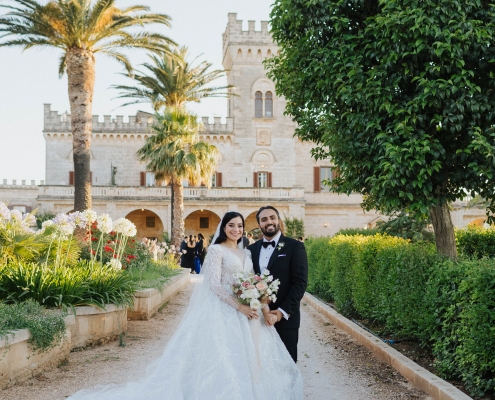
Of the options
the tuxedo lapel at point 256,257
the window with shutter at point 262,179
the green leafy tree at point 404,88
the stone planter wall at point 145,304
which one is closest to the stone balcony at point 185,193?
the window with shutter at point 262,179

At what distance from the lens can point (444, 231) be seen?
8.48m

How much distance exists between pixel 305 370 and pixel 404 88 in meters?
3.72

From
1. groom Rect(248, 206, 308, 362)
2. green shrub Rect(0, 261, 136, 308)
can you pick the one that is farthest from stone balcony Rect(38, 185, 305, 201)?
groom Rect(248, 206, 308, 362)

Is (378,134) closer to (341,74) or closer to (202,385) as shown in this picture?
(341,74)

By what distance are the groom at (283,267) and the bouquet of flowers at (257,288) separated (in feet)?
0.65

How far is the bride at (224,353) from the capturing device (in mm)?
4734

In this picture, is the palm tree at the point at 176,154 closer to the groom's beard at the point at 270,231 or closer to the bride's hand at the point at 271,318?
the groom's beard at the point at 270,231

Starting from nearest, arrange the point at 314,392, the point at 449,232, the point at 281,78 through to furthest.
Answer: the point at 314,392, the point at 449,232, the point at 281,78

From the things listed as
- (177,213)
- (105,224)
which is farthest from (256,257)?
(177,213)

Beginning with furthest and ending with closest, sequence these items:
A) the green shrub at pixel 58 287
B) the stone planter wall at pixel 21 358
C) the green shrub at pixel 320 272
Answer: the green shrub at pixel 320 272 < the green shrub at pixel 58 287 < the stone planter wall at pixel 21 358

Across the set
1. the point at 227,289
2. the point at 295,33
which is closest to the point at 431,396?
the point at 227,289

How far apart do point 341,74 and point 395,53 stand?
733mm

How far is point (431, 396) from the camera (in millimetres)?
5445

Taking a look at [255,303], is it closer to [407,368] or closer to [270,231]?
[270,231]
